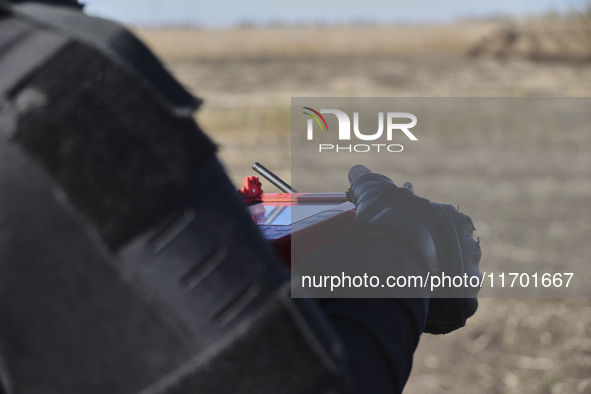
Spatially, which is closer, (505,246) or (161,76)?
(161,76)

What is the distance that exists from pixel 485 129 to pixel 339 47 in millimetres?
6047

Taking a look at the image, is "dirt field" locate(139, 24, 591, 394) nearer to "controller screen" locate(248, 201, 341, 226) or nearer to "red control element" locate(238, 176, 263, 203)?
"controller screen" locate(248, 201, 341, 226)

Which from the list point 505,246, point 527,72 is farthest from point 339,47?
point 505,246

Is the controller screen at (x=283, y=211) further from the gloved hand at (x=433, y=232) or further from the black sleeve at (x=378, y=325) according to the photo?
the black sleeve at (x=378, y=325)

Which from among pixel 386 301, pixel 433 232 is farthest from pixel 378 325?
pixel 433 232

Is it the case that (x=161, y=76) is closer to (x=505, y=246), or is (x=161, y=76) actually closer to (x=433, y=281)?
(x=433, y=281)

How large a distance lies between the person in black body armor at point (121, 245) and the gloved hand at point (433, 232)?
358mm

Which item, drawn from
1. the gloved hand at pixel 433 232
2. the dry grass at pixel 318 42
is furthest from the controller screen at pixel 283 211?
the dry grass at pixel 318 42

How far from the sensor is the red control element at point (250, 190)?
1.26 m

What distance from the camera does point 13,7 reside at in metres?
0.42

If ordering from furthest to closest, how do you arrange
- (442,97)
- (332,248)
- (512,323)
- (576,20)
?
(576,20) < (442,97) < (512,323) < (332,248)

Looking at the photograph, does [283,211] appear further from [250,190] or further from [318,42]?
[318,42]

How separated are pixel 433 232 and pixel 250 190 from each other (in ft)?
1.86

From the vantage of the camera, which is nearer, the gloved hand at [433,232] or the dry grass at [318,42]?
the gloved hand at [433,232]
